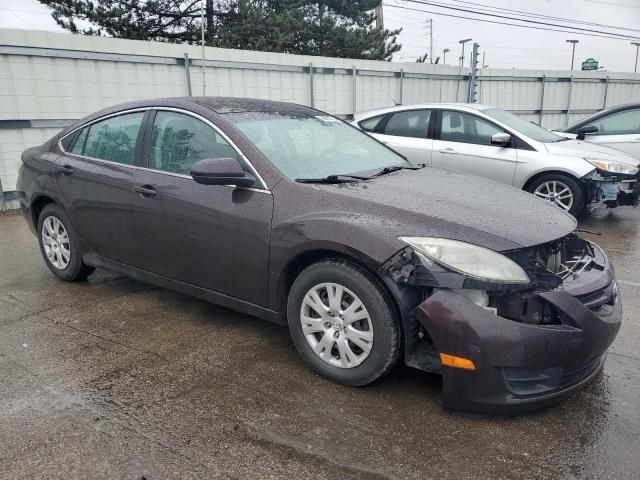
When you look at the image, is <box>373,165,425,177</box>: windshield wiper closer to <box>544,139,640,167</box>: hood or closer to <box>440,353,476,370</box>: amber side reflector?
<box>440,353,476,370</box>: amber side reflector

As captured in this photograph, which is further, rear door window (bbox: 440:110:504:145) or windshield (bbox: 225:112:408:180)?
rear door window (bbox: 440:110:504:145)

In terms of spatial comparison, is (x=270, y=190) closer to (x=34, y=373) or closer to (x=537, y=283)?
(x=537, y=283)

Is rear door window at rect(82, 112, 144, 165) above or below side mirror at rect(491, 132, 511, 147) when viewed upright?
above

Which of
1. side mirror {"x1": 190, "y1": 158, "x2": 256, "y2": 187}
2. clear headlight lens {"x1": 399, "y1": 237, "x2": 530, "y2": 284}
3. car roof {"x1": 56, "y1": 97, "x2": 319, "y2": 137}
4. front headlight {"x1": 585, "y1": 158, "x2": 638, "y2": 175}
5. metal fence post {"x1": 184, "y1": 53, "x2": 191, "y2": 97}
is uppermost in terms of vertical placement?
metal fence post {"x1": 184, "y1": 53, "x2": 191, "y2": 97}

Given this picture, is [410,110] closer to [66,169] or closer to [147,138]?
[147,138]

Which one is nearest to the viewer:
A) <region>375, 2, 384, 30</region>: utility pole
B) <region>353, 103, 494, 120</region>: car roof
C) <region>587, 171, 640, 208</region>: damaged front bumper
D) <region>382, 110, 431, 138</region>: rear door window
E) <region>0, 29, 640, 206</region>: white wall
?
<region>587, 171, 640, 208</region>: damaged front bumper

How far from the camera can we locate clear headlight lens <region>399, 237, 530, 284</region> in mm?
2561

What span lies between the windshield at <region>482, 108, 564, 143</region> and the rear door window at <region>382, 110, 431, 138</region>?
790 mm

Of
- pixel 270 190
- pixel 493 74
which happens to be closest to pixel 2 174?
pixel 270 190

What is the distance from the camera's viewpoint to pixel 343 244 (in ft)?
9.32

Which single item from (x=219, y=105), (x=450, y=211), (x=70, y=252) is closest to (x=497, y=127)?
(x=219, y=105)

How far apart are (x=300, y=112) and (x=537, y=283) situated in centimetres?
232

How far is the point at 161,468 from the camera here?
239 centimetres

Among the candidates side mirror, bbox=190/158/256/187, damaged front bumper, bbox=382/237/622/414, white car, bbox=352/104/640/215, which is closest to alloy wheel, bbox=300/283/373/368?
damaged front bumper, bbox=382/237/622/414
